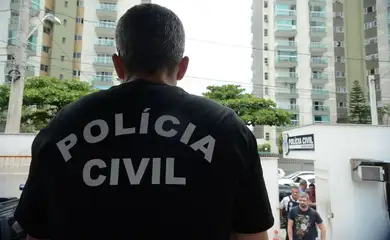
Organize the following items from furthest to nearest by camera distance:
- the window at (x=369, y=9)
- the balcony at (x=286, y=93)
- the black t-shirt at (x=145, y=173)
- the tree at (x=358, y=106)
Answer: the balcony at (x=286, y=93), the tree at (x=358, y=106), the window at (x=369, y=9), the black t-shirt at (x=145, y=173)

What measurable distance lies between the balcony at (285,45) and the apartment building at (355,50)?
6.51 ft

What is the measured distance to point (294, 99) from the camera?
49.2ft

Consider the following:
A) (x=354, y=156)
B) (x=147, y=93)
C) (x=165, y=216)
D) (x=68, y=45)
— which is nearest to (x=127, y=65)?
(x=147, y=93)

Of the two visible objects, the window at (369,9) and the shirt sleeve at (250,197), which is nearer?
the shirt sleeve at (250,197)

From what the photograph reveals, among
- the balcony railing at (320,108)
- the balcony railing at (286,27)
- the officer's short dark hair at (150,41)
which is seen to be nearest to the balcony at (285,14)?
the balcony railing at (286,27)

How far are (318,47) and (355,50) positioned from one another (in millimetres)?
1622

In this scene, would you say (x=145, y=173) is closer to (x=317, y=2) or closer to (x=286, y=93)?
(x=286, y=93)

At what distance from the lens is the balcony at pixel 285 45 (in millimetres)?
15266

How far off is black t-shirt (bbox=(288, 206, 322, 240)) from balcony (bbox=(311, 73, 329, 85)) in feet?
43.4

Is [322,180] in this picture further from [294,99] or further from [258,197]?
[294,99]

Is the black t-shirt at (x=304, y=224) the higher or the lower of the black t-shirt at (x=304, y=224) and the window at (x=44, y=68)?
the lower

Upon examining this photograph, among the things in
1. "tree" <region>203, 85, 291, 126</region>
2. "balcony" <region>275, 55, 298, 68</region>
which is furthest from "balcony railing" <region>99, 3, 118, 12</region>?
"balcony" <region>275, 55, 298, 68</region>

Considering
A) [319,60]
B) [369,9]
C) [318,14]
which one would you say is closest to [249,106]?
[369,9]

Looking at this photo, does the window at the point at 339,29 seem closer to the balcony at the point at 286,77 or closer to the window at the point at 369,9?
the window at the point at 369,9
